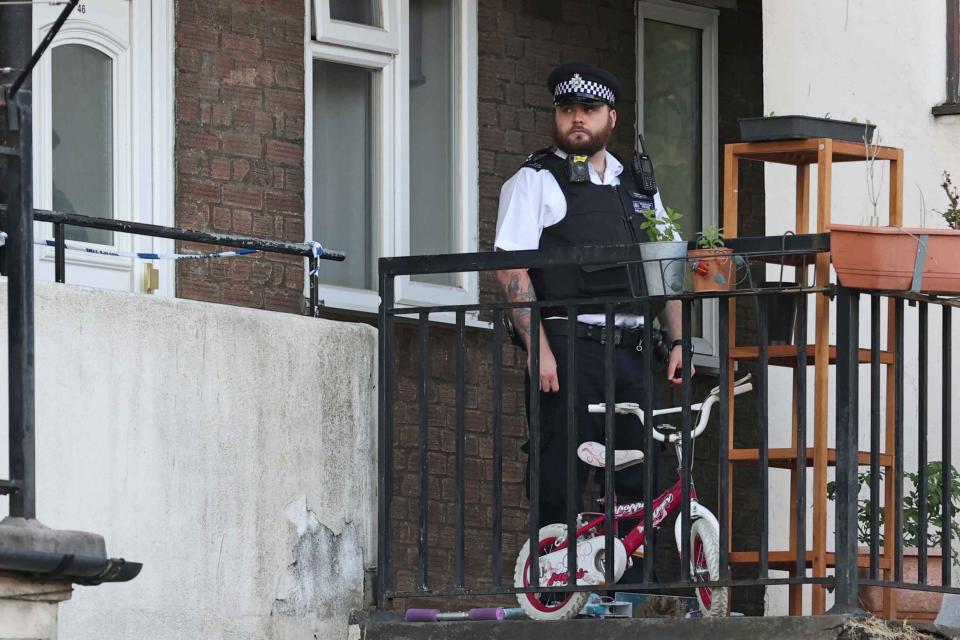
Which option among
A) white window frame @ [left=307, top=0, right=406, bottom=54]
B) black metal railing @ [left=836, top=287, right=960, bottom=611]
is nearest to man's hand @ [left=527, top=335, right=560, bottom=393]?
black metal railing @ [left=836, top=287, right=960, bottom=611]

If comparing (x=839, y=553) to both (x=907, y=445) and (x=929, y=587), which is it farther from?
(x=907, y=445)

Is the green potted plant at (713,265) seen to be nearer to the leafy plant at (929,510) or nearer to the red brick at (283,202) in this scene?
the leafy plant at (929,510)

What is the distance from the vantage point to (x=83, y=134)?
29.5 feet

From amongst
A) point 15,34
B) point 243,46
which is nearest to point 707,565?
point 15,34

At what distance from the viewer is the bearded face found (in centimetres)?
814

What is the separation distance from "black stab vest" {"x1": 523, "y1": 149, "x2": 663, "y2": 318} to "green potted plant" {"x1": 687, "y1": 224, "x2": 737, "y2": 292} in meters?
0.50

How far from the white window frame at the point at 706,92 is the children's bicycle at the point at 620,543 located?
3.54 meters

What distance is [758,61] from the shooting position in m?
11.5

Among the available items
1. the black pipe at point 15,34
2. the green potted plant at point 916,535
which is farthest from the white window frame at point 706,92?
the black pipe at point 15,34

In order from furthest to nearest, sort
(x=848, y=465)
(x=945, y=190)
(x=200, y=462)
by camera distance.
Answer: (x=945, y=190) → (x=200, y=462) → (x=848, y=465)

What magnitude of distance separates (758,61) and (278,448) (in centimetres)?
469

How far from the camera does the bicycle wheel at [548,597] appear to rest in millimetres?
7418

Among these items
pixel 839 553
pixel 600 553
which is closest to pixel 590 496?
pixel 600 553

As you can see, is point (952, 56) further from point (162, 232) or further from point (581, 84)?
point (162, 232)
